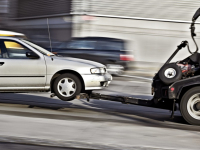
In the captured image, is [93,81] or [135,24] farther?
[135,24]

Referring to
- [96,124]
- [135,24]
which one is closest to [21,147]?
[96,124]

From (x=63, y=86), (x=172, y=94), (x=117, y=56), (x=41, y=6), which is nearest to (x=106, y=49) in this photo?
(x=117, y=56)

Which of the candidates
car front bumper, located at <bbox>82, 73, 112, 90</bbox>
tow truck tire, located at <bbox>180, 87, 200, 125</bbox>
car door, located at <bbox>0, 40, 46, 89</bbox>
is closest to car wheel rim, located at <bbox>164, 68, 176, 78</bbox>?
tow truck tire, located at <bbox>180, 87, 200, 125</bbox>

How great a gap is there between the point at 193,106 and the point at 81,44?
10.6 m

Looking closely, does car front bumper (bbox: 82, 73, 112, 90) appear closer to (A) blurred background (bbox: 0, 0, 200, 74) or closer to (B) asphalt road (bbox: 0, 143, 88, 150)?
(B) asphalt road (bbox: 0, 143, 88, 150)

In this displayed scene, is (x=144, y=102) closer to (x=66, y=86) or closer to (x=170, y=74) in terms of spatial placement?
(x=170, y=74)

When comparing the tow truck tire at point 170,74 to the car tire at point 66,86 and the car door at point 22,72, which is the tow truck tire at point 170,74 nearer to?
the car tire at point 66,86

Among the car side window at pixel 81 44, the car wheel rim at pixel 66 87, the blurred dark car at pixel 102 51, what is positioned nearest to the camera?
the car wheel rim at pixel 66 87

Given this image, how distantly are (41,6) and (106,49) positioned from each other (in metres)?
13.8

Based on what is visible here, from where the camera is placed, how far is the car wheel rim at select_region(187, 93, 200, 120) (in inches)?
289

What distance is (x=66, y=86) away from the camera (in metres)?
8.44

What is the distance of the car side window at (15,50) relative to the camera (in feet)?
28.1

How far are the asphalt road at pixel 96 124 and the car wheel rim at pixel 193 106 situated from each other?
0.21m

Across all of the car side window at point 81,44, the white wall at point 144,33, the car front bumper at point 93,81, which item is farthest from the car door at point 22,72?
the white wall at point 144,33
